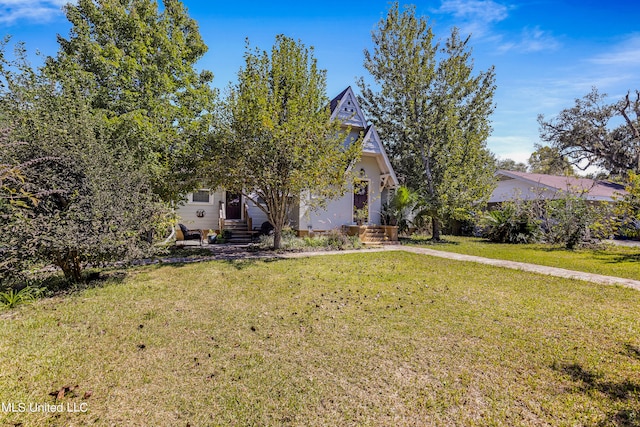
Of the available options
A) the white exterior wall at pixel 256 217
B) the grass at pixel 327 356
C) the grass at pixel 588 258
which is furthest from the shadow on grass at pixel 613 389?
the white exterior wall at pixel 256 217

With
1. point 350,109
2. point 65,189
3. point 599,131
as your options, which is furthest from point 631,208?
point 599,131

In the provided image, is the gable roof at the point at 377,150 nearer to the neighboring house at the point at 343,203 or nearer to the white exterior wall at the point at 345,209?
the neighboring house at the point at 343,203

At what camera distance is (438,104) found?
61.9 ft

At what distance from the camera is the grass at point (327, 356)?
3189 mm

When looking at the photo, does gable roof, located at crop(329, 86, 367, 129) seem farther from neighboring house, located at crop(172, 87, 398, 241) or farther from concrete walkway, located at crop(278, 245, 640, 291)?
concrete walkway, located at crop(278, 245, 640, 291)

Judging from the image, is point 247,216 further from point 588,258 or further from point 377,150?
point 588,258

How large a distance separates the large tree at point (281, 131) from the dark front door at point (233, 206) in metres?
8.23

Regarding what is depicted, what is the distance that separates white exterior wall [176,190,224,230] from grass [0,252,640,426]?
11669mm

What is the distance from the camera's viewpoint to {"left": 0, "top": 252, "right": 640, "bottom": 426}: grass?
3189 mm

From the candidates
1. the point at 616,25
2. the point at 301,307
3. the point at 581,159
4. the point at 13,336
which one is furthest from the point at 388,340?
the point at 581,159

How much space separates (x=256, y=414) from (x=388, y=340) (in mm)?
2420

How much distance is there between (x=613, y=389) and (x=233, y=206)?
783 inches

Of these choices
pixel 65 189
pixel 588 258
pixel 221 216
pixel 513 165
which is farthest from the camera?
pixel 513 165

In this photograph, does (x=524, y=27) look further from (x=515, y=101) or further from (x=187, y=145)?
(x=187, y=145)
